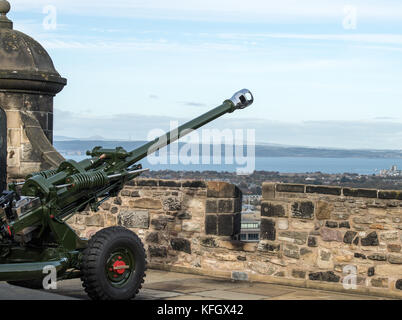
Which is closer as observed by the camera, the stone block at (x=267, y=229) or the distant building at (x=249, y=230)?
the stone block at (x=267, y=229)

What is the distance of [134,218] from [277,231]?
206 cm

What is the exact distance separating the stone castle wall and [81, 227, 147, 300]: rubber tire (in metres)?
2.33

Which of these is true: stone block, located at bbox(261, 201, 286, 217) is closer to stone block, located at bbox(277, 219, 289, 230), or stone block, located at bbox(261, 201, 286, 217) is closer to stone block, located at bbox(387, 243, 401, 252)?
stone block, located at bbox(277, 219, 289, 230)

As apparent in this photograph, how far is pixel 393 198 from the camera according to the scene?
737 centimetres

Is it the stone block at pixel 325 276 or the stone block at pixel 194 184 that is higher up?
the stone block at pixel 194 184

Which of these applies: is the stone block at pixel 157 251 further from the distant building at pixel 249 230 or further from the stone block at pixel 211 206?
the distant building at pixel 249 230

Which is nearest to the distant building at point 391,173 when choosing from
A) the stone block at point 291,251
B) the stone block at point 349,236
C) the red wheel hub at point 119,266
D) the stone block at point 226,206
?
the stone block at point 226,206

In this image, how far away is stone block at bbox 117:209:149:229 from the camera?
30.1 feet

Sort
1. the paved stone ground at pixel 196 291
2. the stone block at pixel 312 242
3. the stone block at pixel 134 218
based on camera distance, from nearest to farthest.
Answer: the paved stone ground at pixel 196 291 → the stone block at pixel 312 242 → the stone block at pixel 134 218

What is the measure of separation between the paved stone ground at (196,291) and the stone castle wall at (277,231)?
9.1 inches

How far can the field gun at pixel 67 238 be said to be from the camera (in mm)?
5941

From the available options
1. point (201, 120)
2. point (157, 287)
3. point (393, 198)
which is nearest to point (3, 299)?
point (157, 287)

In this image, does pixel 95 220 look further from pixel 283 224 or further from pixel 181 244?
pixel 283 224

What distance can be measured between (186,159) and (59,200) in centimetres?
237
